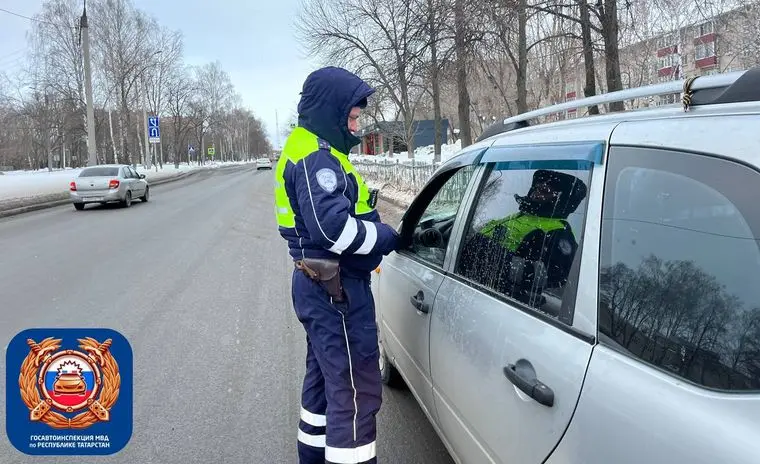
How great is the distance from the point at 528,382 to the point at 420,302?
1.08 metres

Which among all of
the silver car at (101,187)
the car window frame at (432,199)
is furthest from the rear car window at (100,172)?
the car window frame at (432,199)

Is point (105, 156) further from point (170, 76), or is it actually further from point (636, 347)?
point (636, 347)

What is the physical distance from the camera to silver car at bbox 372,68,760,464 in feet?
3.99

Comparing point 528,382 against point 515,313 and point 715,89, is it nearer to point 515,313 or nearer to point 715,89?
point 515,313

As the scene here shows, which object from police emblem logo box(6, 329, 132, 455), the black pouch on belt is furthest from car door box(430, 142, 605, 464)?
police emblem logo box(6, 329, 132, 455)

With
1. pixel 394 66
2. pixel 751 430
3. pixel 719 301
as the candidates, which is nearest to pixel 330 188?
pixel 719 301

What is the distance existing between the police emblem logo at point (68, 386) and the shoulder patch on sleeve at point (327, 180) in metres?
1.39

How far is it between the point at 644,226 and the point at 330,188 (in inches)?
46.7

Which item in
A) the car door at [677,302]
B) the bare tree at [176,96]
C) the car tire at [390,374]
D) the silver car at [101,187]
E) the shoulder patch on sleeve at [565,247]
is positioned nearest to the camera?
the car door at [677,302]

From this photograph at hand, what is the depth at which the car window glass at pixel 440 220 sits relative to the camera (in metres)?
2.73

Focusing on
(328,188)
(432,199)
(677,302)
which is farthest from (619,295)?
(432,199)

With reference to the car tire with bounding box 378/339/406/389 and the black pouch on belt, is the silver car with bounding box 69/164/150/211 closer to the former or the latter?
the car tire with bounding box 378/339/406/389

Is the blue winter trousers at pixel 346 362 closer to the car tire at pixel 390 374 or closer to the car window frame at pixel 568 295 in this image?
the car window frame at pixel 568 295

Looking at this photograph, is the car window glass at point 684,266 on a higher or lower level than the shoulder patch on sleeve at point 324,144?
lower
